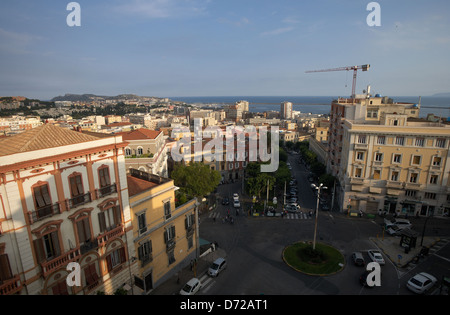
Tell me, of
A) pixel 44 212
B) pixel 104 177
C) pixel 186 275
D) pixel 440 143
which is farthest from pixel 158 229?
pixel 440 143

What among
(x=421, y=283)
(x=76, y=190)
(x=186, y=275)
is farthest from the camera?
(x=186, y=275)

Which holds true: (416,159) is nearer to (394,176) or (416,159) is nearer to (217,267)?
(394,176)

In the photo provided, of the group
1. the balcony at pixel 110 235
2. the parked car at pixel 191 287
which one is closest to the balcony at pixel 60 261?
the balcony at pixel 110 235

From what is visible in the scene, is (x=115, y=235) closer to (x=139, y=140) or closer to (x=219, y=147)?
(x=139, y=140)

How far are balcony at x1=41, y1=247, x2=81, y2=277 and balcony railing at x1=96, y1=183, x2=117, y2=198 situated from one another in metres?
3.87

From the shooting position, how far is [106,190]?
19.5 m

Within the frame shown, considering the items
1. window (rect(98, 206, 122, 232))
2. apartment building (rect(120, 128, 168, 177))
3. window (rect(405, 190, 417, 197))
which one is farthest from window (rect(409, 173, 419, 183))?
window (rect(98, 206, 122, 232))

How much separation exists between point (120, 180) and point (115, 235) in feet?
14.2

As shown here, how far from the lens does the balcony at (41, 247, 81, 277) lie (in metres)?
16.0

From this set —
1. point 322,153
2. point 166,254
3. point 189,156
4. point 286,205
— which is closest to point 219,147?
point 189,156

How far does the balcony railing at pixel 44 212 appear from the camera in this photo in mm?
15458

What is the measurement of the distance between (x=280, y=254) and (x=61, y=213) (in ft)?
77.6

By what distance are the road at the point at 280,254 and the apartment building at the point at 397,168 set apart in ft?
11.6

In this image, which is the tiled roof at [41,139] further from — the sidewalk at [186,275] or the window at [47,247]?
the sidewalk at [186,275]
